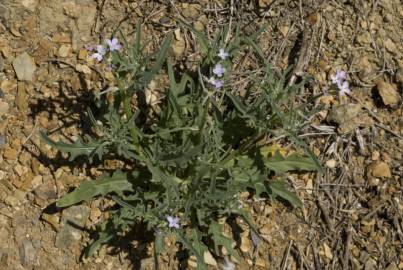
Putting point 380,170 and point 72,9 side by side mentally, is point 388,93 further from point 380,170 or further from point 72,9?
point 72,9

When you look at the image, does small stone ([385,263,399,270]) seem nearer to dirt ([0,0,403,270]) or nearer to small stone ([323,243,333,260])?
dirt ([0,0,403,270])

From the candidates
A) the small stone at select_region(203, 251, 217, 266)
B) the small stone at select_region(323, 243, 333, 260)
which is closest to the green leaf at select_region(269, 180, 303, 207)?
the small stone at select_region(323, 243, 333, 260)

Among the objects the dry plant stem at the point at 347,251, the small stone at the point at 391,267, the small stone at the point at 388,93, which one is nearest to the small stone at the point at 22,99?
the dry plant stem at the point at 347,251

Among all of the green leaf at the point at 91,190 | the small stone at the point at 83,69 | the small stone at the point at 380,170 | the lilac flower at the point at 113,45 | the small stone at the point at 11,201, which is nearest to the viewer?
the lilac flower at the point at 113,45

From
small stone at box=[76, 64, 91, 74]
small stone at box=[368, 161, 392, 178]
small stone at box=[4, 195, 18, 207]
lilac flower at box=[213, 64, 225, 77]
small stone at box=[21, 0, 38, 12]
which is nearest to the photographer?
lilac flower at box=[213, 64, 225, 77]

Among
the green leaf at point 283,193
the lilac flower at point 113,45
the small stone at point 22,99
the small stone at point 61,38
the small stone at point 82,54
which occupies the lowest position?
the green leaf at point 283,193

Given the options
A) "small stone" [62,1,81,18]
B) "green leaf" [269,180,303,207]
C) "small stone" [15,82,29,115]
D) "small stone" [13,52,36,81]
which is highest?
"small stone" [62,1,81,18]

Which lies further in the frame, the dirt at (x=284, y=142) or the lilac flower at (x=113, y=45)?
the dirt at (x=284, y=142)

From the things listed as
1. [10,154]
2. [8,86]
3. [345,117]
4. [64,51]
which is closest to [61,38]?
[64,51]

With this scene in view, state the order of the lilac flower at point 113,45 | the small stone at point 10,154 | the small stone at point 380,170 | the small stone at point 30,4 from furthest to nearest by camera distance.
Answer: the small stone at point 30,4, the small stone at point 380,170, the small stone at point 10,154, the lilac flower at point 113,45

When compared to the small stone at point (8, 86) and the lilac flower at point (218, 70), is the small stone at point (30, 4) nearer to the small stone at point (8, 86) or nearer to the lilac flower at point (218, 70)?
the small stone at point (8, 86)
